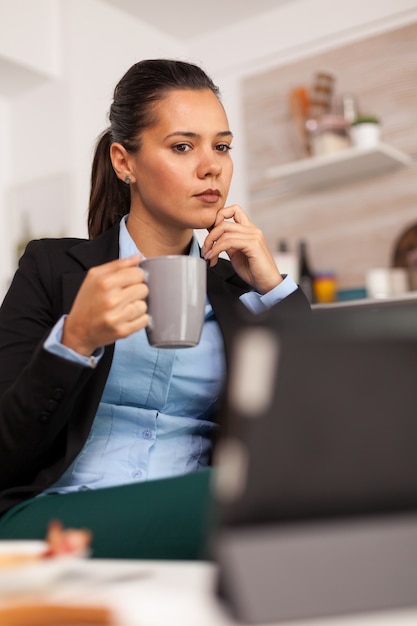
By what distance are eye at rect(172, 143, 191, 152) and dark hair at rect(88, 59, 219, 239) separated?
0.27 ft

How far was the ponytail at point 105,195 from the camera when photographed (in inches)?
66.0

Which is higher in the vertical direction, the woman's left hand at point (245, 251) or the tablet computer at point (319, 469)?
the woman's left hand at point (245, 251)

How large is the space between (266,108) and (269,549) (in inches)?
149

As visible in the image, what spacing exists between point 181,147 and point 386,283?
6.69 feet

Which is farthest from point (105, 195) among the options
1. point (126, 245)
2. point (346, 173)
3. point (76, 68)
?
point (76, 68)

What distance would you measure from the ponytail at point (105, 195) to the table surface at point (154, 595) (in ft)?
3.91

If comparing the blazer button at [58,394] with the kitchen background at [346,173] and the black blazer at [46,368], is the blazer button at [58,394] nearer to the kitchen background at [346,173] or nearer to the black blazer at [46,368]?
the black blazer at [46,368]

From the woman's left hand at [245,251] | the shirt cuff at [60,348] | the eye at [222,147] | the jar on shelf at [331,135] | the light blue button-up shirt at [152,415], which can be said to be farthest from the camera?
the jar on shelf at [331,135]

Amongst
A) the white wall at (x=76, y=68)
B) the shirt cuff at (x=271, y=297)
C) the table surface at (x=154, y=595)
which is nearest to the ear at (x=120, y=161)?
the shirt cuff at (x=271, y=297)

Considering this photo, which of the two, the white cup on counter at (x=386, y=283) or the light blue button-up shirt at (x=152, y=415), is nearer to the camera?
the light blue button-up shirt at (x=152, y=415)

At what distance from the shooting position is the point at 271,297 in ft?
4.52

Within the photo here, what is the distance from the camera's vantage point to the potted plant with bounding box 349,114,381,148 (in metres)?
3.36

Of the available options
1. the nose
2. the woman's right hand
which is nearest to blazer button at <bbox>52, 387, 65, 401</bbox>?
the woman's right hand

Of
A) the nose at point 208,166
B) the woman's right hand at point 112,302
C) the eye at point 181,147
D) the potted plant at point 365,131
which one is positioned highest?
the potted plant at point 365,131
